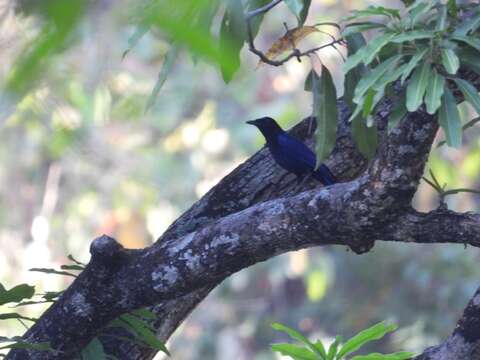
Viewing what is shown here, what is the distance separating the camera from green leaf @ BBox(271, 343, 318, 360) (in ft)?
8.14

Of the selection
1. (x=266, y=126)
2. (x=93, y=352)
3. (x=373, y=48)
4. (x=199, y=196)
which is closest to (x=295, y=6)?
(x=373, y=48)

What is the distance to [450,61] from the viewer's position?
203 cm

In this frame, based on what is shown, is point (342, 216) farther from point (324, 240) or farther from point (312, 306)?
point (312, 306)

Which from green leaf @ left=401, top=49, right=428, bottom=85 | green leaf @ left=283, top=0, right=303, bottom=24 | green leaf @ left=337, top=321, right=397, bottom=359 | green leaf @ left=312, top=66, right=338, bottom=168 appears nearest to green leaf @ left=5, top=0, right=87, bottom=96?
green leaf @ left=401, top=49, right=428, bottom=85

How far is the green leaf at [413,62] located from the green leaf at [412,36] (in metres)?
0.04

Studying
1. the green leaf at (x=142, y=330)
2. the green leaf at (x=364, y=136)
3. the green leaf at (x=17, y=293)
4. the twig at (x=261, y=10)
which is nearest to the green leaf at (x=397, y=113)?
the green leaf at (x=364, y=136)

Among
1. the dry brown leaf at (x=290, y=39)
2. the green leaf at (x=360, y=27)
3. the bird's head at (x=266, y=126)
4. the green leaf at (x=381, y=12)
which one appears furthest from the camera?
the bird's head at (x=266, y=126)

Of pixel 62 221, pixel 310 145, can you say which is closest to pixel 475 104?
pixel 310 145

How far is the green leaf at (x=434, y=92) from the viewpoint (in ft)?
6.64

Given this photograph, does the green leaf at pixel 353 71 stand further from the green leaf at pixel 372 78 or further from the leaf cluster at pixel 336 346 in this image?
the leaf cluster at pixel 336 346

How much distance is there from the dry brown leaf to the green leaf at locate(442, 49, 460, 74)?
25.2 inches

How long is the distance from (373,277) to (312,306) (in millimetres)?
900

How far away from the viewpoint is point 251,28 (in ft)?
8.93

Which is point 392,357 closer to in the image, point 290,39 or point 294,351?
point 294,351
